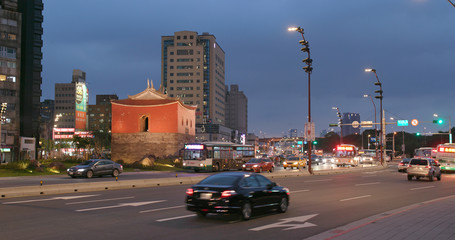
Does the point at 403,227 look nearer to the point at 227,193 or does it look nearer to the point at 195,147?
the point at 227,193

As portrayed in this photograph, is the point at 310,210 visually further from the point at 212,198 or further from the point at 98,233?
the point at 98,233

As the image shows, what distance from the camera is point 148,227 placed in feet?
36.9

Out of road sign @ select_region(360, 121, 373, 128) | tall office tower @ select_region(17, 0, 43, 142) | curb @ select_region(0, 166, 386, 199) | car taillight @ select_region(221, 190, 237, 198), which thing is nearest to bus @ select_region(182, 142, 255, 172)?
curb @ select_region(0, 166, 386, 199)

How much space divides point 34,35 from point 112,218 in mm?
86896

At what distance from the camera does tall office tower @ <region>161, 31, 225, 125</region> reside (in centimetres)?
17588

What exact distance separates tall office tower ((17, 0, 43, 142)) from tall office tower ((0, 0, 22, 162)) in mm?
2109

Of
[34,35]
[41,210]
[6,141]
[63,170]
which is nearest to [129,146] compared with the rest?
[63,170]

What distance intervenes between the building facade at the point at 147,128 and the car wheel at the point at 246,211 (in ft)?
162

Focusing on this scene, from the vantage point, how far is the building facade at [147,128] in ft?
204

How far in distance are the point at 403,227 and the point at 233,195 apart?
4.53m

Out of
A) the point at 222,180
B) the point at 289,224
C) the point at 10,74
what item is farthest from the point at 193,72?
the point at 289,224

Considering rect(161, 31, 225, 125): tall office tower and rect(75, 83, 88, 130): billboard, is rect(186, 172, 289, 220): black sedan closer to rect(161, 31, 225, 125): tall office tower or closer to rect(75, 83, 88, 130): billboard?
rect(75, 83, 88, 130): billboard

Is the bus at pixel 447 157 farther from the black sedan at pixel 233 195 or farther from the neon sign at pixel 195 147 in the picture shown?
the black sedan at pixel 233 195

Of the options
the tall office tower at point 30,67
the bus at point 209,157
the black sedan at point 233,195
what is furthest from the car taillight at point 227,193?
the tall office tower at point 30,67
